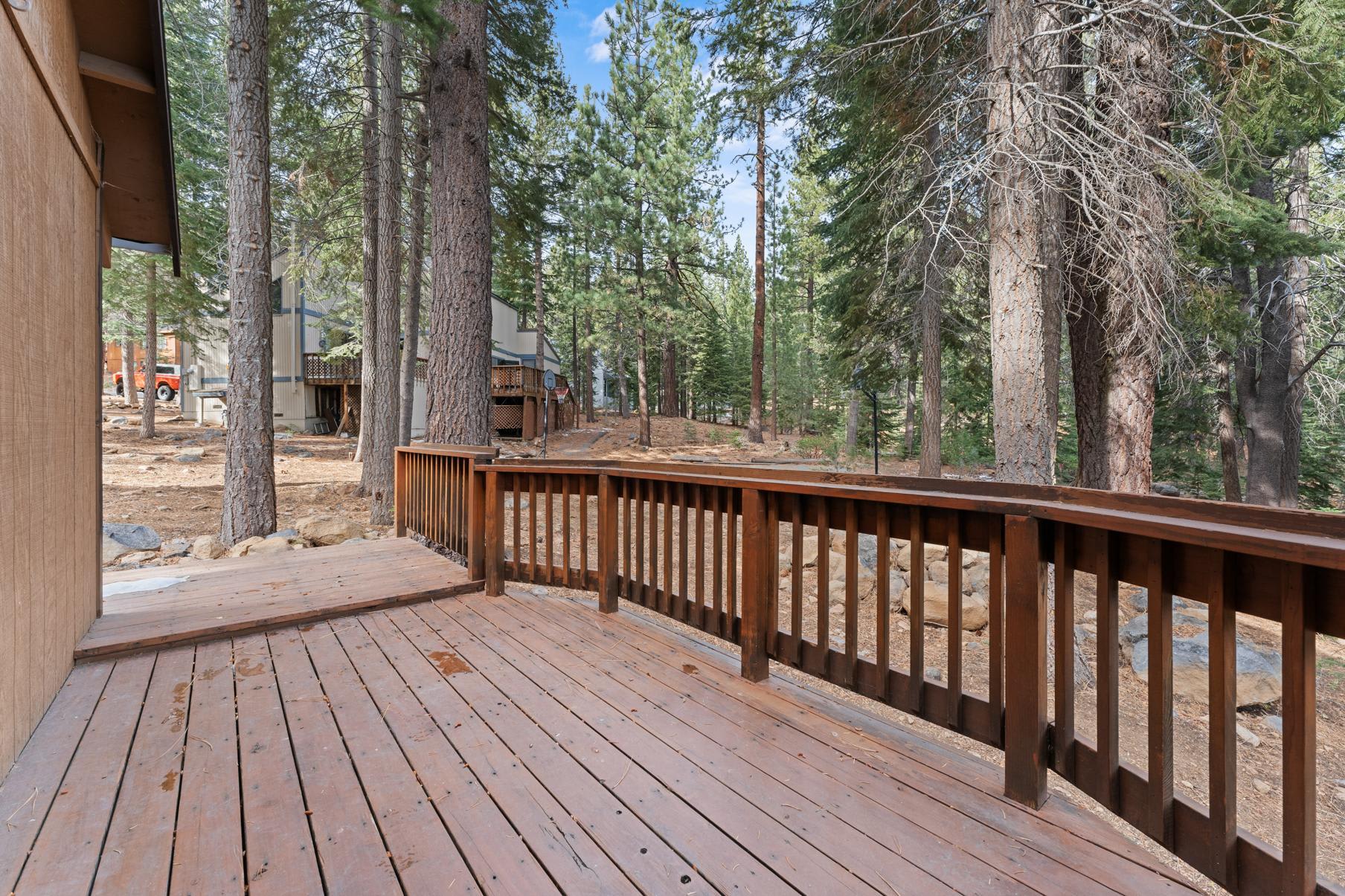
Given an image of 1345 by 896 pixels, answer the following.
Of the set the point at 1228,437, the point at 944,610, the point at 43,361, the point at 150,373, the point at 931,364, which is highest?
the point at 150,373

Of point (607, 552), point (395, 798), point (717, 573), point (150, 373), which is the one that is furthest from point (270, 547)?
point (150, 373)

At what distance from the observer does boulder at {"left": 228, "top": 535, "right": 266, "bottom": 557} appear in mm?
5157

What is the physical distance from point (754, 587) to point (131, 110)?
4.06 meters

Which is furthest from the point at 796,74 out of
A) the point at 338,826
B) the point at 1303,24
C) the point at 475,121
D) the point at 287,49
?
the point at 338,826

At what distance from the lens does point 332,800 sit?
5.63ft

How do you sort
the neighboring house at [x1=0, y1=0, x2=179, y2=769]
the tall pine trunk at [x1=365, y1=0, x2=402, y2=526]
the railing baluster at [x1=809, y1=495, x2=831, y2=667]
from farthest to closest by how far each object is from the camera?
the tall pine trunk at [x1=365, y1=0, x2=402, y2=526] → the railing baluster at [x1=809, y1=495, x2=831, y2=667] → the neighboring house at [x1=0, y1=0, x2=179, y2=769]

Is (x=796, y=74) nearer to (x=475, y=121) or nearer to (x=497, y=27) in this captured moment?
(x=475, y=121)

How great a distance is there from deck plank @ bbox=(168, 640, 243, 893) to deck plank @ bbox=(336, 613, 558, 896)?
0.46 metres

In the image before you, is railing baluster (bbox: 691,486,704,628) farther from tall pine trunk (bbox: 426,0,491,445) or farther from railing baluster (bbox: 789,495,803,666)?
tall pine trunk (bbox: 426,0,491,445)

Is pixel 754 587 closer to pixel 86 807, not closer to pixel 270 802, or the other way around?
pixel 270 802

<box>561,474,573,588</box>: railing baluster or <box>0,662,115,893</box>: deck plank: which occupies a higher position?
<box>561,474,573,588</box>: railing baluster

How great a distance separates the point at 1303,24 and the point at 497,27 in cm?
812

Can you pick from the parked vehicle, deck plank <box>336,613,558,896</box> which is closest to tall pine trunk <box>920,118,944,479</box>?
deck plank <box>336,613,558,896</box>

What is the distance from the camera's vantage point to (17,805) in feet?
5.53
